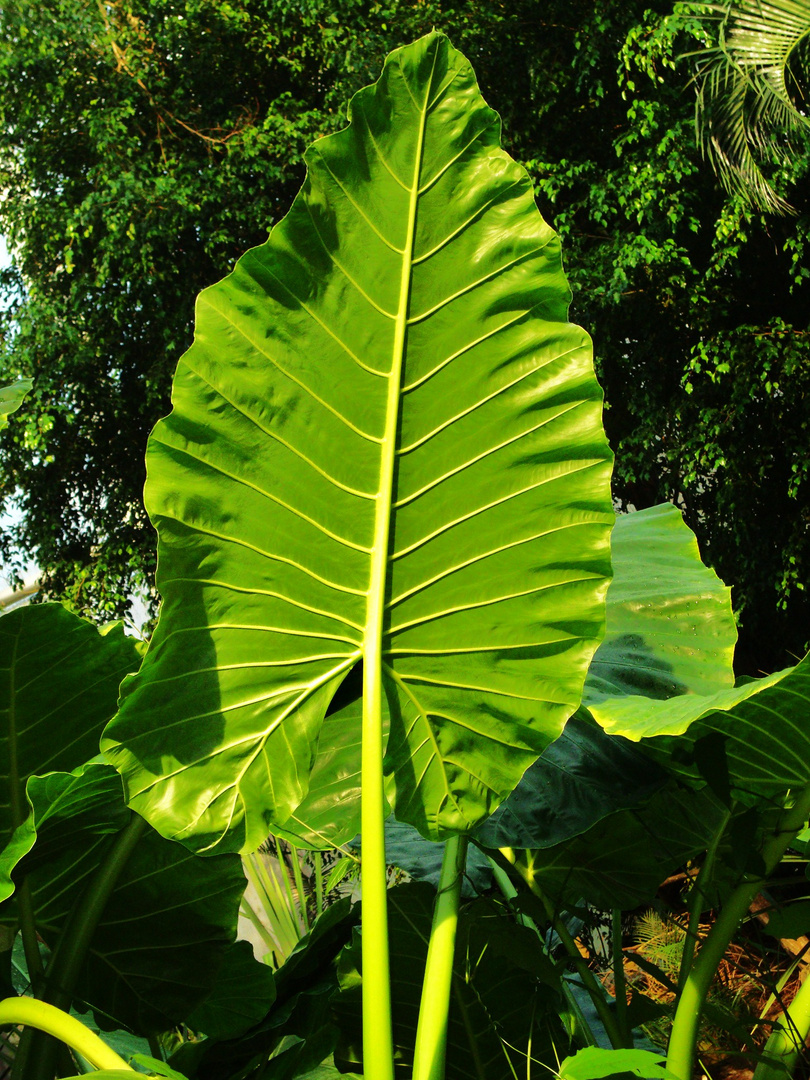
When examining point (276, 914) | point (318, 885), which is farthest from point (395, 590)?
point (276, 914)

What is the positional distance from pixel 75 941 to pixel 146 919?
11cm

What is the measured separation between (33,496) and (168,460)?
5080 mm

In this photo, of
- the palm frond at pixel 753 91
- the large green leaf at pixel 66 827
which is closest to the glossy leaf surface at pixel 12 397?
the large green leaf at pixel 66 827

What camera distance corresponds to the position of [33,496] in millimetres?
5242

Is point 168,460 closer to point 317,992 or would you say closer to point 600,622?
point 600,622

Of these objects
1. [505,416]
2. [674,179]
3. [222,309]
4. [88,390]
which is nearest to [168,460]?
[222,309]

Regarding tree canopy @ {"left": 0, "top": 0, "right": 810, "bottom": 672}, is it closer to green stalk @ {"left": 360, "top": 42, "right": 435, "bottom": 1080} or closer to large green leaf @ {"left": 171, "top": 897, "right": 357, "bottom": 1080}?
large green leaf @ {"left": 171, "top": 897, "right": 357, "bottom": 1080}

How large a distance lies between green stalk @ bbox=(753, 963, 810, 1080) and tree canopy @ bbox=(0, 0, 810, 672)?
3.42 metres

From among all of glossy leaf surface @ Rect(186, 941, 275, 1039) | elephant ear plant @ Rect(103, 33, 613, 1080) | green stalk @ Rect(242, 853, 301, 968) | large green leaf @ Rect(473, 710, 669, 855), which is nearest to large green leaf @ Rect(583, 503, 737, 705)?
large green leaf @ Rect(473, 710, 669, 855)

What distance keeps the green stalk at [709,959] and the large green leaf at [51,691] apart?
44 cm

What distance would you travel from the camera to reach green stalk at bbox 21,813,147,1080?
0.62 metres

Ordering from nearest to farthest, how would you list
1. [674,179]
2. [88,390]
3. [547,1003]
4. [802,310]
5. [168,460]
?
1. [168,460]
2. [547,1003]
3. [674,179]
4. [802,310]
5. [88,390]

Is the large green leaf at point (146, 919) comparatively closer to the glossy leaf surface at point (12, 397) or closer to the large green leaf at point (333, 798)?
the large green leaf at point (333, 798)

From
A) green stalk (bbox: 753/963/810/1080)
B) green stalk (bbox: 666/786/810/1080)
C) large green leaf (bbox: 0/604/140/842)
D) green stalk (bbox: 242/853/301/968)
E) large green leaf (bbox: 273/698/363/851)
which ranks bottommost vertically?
green stalk (bbox: 242/853/301/968)
